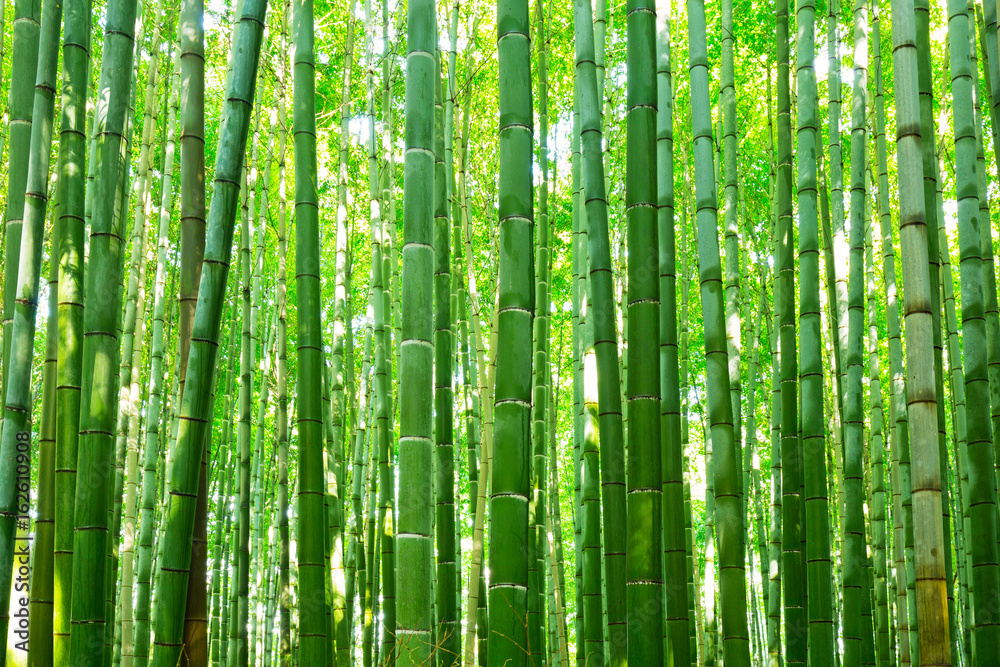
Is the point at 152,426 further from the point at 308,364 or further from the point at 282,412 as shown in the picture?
the point at 308,364

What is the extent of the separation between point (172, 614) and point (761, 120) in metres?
6.23

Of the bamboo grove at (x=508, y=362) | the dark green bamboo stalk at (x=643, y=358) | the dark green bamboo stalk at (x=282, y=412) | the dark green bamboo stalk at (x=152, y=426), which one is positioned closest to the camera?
the bamboo grove at (x=508, y=362)

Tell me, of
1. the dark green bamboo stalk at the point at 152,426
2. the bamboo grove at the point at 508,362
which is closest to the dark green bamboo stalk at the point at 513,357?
the bamboo grove at the point at 508,362

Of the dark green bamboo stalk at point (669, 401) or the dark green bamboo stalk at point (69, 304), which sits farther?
the dark green bamboo stalk at point (669, 401)

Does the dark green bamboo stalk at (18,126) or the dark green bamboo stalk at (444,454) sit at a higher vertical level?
the dark green bamboo stalk at (18,126)

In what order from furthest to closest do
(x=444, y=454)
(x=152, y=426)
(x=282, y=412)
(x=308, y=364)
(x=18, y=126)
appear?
(x=152, y=426), (x=282, y=412), (x=444, y=454), (x=308, y=364), (x=18, y=126)

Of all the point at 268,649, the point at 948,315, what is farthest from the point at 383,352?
the point at 268,649

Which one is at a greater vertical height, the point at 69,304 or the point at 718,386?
the point at 69,304

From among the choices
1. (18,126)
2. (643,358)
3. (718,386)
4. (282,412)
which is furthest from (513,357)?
(282,412)

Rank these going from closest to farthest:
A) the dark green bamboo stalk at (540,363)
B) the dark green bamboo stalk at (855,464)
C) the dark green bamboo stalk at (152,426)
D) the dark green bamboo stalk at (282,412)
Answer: the dark green bamboo stalk at (855,464) → the dark green bamboo stalk at (282,412) → the dark green bamboo stalk at (152,426) → the dark green bamboo stalk at (540,363)

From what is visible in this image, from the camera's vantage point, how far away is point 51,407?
2.17 metres

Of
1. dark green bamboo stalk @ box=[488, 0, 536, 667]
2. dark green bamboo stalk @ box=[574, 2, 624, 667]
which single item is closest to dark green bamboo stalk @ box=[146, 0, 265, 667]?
dark green bamboo stalk @ box=[488, 0, 536, 667]

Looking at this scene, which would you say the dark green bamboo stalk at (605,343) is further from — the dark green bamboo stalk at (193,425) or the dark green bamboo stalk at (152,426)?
the dark green bamboo stalk at (152,426)

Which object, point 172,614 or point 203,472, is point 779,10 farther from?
point 172,614
